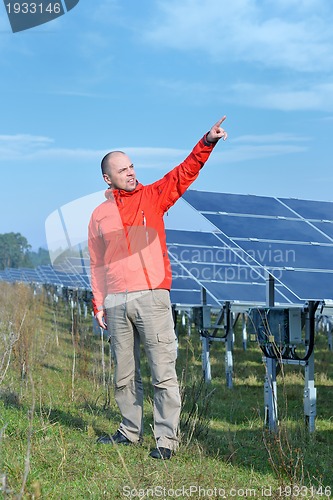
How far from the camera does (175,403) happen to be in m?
4.68

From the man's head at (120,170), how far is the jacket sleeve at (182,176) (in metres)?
0.17

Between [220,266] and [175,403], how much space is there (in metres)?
5.70

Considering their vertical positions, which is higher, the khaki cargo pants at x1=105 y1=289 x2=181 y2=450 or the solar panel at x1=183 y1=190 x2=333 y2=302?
the solar panel at x1=183 y1=190 x2=333 y2=302

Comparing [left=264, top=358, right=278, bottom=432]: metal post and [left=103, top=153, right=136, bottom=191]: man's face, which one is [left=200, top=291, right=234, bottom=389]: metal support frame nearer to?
[left=264, top=358, right=278, bottom=432]: metal post

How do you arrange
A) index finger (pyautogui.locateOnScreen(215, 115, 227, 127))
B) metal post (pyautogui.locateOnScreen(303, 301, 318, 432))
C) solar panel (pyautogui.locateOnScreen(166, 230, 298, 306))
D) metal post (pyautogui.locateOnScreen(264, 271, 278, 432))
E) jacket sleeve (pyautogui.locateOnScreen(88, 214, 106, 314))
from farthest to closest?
1. solar panel (pyautogui.locateOnScreen(166, 230, 298, 306))
2. metal post (pyautogui.locateOnScreen(303, 301, 318, 432))
3. metal post (pyautogui.locateOnScreen(264, 271, 278, 432))
4. jacket sleeve (pyautogui.locateOnScreen(88, 214, 106, 314))
5. index finger (pyautogui.locateOnScreen(215, 115, 227, 127))

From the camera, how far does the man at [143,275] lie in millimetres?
4652

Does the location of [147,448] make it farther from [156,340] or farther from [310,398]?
[310,398]

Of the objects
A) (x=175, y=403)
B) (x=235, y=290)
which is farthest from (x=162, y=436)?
(x=235, y=290)

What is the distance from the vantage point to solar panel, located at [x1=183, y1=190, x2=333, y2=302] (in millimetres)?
6234

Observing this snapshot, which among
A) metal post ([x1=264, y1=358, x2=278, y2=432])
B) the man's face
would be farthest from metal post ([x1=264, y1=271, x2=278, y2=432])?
the man's face

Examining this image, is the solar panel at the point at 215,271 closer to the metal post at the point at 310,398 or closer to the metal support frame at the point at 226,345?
the metal support frame at the point at 226,345

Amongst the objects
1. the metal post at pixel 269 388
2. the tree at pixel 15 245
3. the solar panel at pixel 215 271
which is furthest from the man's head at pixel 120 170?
the tree at pixel 15 245

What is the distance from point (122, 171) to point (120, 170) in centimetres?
2

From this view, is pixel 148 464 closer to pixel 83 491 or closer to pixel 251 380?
pixel 83 491
